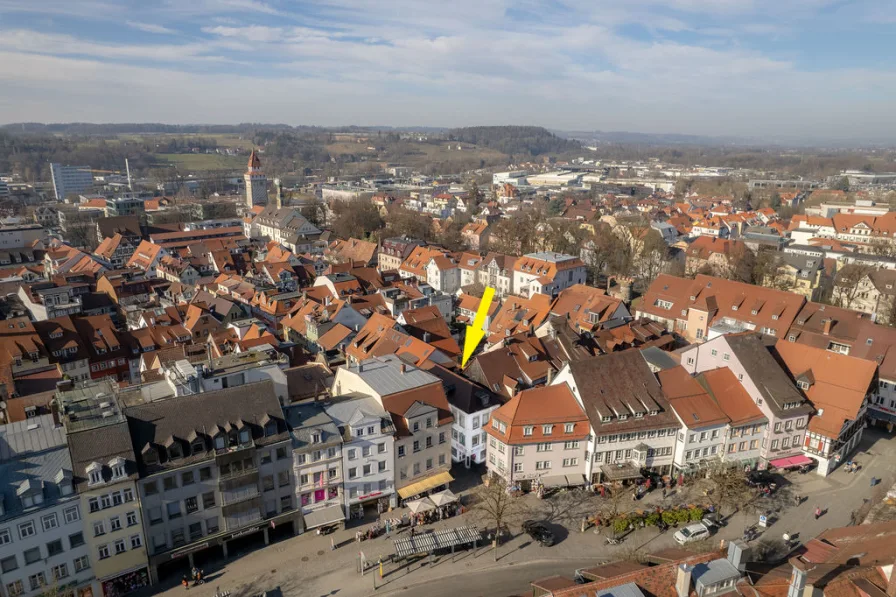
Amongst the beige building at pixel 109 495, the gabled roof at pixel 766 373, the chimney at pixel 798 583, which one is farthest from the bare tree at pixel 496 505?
the gabled roof at pixel 766 373

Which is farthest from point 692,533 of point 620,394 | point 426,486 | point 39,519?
point 39,519

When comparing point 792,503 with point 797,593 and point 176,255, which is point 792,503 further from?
point 176,255

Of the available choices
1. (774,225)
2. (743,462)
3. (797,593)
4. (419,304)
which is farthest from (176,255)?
(774,225)

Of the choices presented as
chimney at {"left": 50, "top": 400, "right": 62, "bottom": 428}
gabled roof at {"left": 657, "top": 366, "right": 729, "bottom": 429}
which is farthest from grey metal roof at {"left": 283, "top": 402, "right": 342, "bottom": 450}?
gabled roof at {"left": 657, "top": 366, "right": 729, "bottom": 429}

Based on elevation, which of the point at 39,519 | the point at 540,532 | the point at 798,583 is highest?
the point at 798,583

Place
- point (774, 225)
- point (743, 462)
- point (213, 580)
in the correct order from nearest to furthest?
point (213, 580), point (743, 462), point (774, 225)

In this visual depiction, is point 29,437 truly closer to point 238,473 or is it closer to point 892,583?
point 238,473
